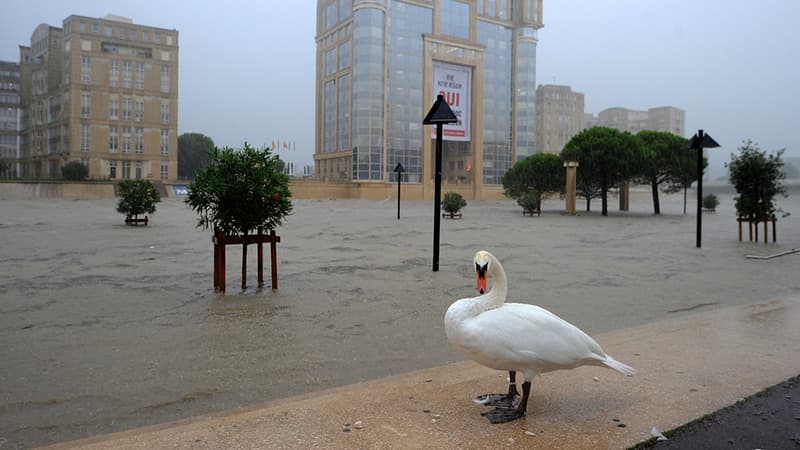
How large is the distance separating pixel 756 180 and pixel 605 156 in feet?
72.9

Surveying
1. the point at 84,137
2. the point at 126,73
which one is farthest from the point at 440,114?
the point at 126,73

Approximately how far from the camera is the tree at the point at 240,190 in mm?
8180

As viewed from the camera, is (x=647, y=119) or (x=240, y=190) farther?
(x=647, y=119)

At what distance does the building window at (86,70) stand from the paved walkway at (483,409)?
77871 mm

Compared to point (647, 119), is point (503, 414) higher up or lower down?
lower down

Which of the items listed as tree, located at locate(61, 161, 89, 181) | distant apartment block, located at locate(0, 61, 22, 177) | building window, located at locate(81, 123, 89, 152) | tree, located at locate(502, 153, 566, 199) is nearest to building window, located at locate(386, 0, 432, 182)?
tree, located at locate(502, 153, 566, 199)

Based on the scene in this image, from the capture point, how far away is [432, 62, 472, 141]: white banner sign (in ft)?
256

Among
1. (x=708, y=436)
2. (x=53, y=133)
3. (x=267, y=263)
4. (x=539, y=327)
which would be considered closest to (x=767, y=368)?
(x=708, y=436)

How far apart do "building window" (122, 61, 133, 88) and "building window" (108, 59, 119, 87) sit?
0.69 meters

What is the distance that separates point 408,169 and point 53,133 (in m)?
45.8

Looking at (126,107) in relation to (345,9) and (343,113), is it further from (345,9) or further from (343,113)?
(345,9)

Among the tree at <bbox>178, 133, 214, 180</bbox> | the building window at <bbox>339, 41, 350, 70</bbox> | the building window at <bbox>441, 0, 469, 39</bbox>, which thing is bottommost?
the tree at <bbox>178, 133, 214, 180</bbox>

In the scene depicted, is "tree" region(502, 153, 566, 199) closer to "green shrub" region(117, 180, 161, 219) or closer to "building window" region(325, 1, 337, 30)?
"green shrub" region(117, 180, 161, 219)

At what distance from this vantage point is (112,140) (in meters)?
72.2
